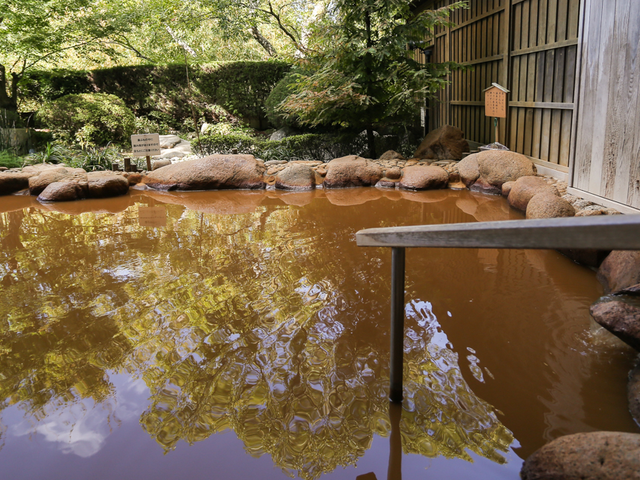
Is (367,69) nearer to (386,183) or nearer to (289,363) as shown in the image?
(386,183)

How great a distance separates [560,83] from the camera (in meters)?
5.74

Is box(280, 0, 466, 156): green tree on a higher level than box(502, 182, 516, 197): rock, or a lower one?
higher

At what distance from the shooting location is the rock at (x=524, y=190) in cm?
514

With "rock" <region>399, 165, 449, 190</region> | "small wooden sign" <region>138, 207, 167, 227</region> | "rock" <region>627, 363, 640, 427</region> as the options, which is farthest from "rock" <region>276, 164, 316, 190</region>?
"rock" <region>627, 363, 640, 427</region>

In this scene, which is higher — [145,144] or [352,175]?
[145,144]

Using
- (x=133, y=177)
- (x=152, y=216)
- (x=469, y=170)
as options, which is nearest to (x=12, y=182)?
(x=133, y=177)

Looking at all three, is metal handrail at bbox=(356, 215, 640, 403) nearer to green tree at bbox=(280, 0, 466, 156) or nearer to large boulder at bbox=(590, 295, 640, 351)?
large boulder at bbox=(590, 295, 640, 351)

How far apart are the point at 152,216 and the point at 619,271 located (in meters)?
4.91

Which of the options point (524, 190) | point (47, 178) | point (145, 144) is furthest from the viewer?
point (145, 144)

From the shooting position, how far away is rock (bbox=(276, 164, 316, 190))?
7.43 m

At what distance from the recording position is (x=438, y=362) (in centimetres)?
237

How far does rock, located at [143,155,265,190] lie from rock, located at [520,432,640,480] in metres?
6.53

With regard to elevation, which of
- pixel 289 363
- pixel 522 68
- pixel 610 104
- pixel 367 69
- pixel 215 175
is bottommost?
pixel 289 363

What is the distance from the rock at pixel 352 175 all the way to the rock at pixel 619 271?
4353 mm
